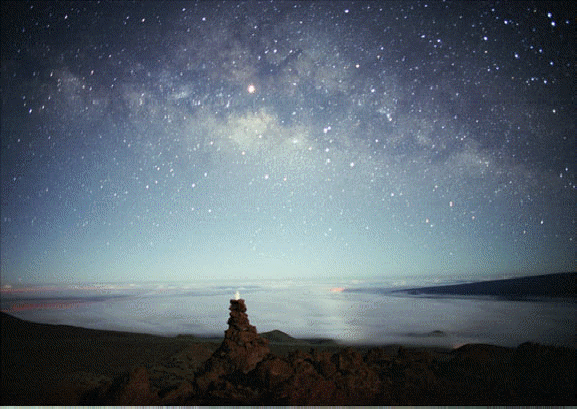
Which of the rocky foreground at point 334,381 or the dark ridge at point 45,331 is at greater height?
the rocky foreground at point 334,381

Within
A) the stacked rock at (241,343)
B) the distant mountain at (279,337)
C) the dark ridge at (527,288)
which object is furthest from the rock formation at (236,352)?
the dark ridge at (527,288)

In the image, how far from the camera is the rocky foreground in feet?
24.4

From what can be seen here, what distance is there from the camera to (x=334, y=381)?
7.65 metres

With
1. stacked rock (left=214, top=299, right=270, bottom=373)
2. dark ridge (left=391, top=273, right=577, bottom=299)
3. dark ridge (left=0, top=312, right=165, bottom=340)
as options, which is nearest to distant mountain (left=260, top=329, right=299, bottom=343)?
dark ridge (left=0, top=312, right=165, bottom=340)

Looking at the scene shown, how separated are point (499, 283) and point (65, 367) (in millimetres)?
59916

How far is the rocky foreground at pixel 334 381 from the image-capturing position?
744 centimetres

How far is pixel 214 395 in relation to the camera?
782 cm

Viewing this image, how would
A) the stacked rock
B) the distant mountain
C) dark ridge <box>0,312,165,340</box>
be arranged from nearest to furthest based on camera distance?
the stacked rock < dark ridge <box>0,312,165,340</box> < the distant mountain

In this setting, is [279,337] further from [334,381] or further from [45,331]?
[334,381]

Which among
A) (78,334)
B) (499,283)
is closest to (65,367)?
(78,334)

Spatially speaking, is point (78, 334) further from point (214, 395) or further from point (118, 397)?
point (214, 395)

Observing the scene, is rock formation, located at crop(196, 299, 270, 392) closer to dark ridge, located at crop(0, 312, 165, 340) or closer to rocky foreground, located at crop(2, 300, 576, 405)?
rocky foreground, located at crop(2, 300, 576, 405)

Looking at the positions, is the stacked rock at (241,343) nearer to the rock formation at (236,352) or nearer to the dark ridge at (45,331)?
the rock formation at (236,352)

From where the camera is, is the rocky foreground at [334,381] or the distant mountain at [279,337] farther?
the distant mountain at [279,337]
